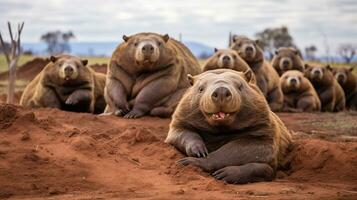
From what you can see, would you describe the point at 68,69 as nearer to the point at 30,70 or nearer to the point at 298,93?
Answer: the point at 298,93

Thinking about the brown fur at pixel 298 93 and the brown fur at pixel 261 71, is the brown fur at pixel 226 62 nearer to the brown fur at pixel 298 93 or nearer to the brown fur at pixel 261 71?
the brown fur at pixel 261 71

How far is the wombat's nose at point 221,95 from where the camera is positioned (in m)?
7.41

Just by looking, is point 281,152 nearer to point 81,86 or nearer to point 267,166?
point 267,166

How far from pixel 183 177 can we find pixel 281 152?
5.71 ft

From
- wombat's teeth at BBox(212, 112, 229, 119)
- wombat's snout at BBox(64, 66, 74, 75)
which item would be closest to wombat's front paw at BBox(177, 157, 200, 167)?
wombat's teeth at BBox(212, 112, 229, 119)

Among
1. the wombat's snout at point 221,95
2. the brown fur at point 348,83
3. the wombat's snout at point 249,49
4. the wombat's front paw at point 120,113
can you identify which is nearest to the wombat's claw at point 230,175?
the wombat's snout at point 221,95

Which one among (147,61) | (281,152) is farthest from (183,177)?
(147,61)

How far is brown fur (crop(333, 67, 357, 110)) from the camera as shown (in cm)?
2575

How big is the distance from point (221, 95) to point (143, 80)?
7007 millimetres

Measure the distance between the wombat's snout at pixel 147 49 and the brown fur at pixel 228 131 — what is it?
5080mm

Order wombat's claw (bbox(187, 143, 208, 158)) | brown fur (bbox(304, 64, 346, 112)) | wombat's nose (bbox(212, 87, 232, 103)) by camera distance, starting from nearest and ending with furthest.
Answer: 1. wombat's nose (bbox(212, 87, 232, 103))
2. wombat's claw (bbox(187, 143, 208, 158))
3. brown fur (bbox(304, 64, 346, 112))

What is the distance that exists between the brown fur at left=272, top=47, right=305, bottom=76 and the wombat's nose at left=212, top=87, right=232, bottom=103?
15482 millimetres

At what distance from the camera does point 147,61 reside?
45.4ft

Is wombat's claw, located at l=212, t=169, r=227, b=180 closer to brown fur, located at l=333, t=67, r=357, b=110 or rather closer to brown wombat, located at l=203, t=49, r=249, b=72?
brown wombat, located at l=203, t=49, r=249, b=72
